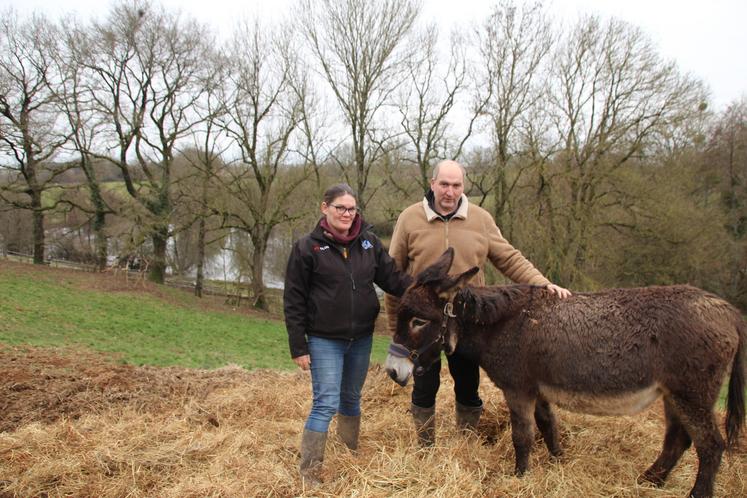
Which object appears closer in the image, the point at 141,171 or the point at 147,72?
the point at 147,72

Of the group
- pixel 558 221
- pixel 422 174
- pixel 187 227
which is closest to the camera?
pixel 558 221

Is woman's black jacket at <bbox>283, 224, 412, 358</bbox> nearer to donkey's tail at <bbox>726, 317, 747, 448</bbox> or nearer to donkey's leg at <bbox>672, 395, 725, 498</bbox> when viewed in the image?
donkey's leg at <bbox>672, 395, 725, 498</bbox>

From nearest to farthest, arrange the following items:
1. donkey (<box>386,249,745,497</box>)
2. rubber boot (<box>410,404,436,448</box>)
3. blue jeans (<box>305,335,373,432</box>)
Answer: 1. donkey (<box>386,249,745,497</box>)
2. blue jeans (<box>305,335,373,432</box>)
3. rubber boot (<box>410,404,436,448</box>)

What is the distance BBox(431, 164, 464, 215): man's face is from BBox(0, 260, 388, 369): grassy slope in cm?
924

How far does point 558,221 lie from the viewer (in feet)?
60.6

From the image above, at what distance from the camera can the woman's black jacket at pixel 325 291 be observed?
3596mm

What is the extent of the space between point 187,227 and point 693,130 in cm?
2488

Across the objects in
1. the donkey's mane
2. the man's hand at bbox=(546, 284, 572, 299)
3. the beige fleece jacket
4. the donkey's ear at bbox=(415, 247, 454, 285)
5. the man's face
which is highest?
the man's face

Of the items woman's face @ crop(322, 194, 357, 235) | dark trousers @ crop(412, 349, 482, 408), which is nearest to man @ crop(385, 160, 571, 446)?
dark trousers @ crop(412, 349, 482, 408)

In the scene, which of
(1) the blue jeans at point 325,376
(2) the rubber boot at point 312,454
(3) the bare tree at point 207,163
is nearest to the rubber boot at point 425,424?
(1) the blue jeans at point 325,376

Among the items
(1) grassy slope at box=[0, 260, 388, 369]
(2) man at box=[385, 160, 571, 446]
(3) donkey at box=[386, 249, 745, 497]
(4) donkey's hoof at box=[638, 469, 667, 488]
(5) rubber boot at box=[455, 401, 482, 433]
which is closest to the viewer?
(3) donkey at box=[386, 249, 745, 497]

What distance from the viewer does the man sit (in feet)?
13.0

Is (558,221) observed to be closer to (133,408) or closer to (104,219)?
(133,408)

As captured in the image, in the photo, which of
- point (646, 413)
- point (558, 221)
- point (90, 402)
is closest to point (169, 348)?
point (90, 402)
